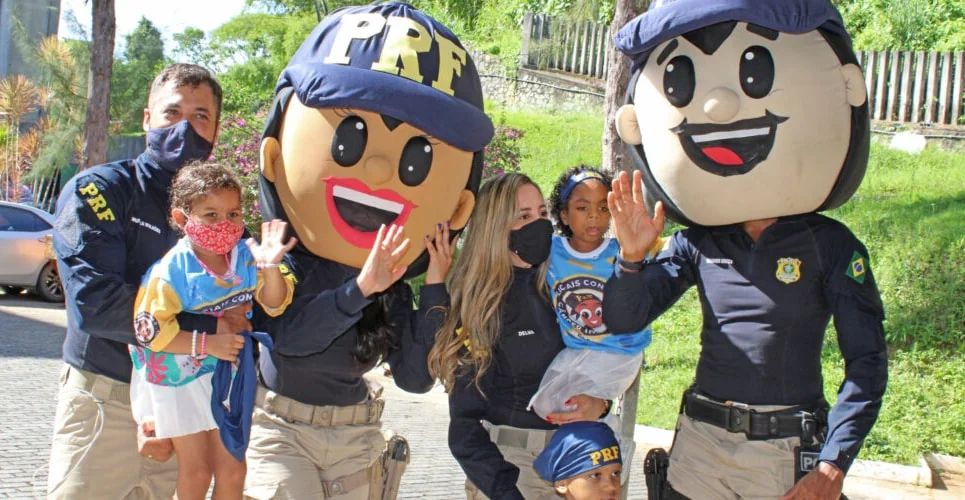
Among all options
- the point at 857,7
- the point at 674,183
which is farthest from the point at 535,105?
the point at 674,183

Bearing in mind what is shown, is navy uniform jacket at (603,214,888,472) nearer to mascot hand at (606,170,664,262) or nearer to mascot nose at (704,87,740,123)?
mascot hand at (606,170,664,262)

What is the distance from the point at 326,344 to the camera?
3.57 m

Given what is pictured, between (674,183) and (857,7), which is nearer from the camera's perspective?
(674,183)

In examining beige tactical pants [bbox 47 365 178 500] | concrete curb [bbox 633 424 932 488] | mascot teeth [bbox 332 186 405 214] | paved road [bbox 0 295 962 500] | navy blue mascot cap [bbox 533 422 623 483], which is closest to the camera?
navy blue mascot cap [bbox 533 422 623 483]

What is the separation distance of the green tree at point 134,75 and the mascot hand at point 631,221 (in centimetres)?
2563

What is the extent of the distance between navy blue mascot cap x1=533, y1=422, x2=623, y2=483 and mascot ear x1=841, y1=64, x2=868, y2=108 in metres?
1.61

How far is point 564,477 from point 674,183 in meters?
1.27

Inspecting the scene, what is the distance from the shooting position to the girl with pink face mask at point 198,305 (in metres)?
3.49

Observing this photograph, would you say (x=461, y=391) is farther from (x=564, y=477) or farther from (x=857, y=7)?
(x=857, y=7)

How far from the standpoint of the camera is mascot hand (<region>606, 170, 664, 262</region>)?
12.0ft

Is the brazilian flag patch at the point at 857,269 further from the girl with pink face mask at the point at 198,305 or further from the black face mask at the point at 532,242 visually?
the girl with pink face mask at the point at 198,305

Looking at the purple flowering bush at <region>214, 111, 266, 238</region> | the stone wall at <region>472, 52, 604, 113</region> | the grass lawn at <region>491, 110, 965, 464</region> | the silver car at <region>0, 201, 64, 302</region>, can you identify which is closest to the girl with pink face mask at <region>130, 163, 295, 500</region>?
the grass lawn at <region>491, 110, 965, 464</region>

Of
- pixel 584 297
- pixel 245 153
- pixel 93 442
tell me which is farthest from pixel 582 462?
pixel 245 153

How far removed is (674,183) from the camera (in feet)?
12.9
